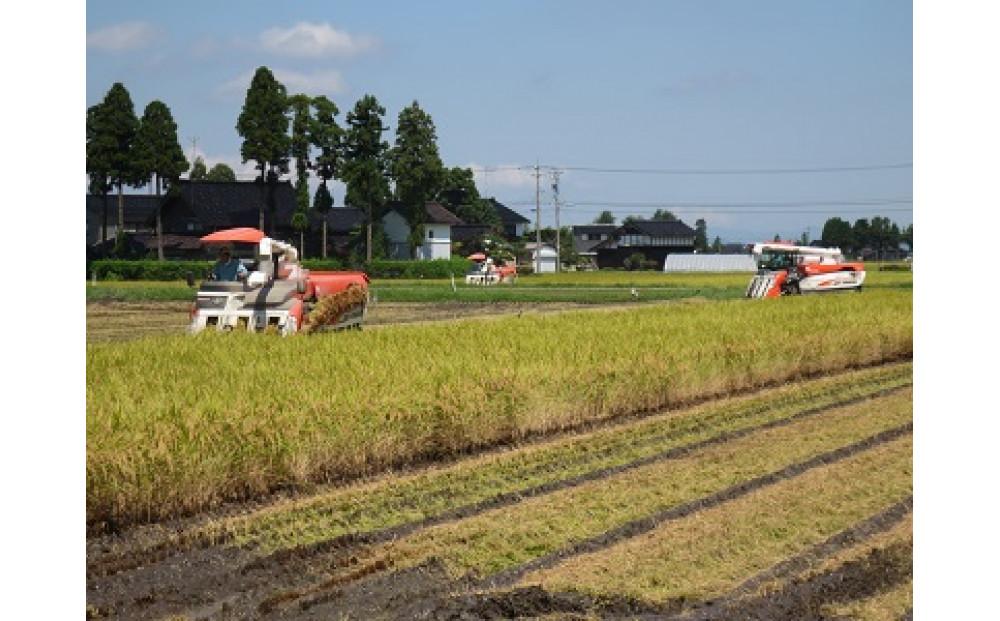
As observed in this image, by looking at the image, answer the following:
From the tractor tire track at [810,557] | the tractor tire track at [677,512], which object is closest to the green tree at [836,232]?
the tractor tire track at [677,512]

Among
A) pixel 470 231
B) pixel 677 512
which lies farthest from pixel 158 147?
pixel 470 231

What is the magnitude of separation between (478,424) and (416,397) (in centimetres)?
84

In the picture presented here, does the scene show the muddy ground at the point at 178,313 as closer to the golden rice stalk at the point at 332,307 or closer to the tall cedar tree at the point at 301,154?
the golden rice stalk at the point at 332,307

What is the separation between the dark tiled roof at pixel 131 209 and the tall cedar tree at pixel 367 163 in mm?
1723

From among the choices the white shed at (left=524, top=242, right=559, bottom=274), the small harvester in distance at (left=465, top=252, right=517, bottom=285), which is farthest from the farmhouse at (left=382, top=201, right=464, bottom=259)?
the white shed at (left=524, top=242, right=559, bottom=274)

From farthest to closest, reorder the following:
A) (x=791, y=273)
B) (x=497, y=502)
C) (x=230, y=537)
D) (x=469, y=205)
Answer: (x=469, y=205) → (x=791, y=273) → (x=497, y=502) → (x=230, y=537)

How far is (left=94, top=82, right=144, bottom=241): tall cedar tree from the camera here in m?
7.94

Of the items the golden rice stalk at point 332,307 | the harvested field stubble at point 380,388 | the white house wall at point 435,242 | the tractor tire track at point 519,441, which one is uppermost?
the white house wall at point 435,242

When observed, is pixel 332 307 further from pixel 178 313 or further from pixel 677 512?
pixel 178 313

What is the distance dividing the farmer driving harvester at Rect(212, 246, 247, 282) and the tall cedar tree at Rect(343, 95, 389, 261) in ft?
4.41

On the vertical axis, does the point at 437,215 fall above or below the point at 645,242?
below

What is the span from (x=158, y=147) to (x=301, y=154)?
→ 9.22 ft

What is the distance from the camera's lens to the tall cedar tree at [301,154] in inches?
385

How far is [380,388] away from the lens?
9.38m
